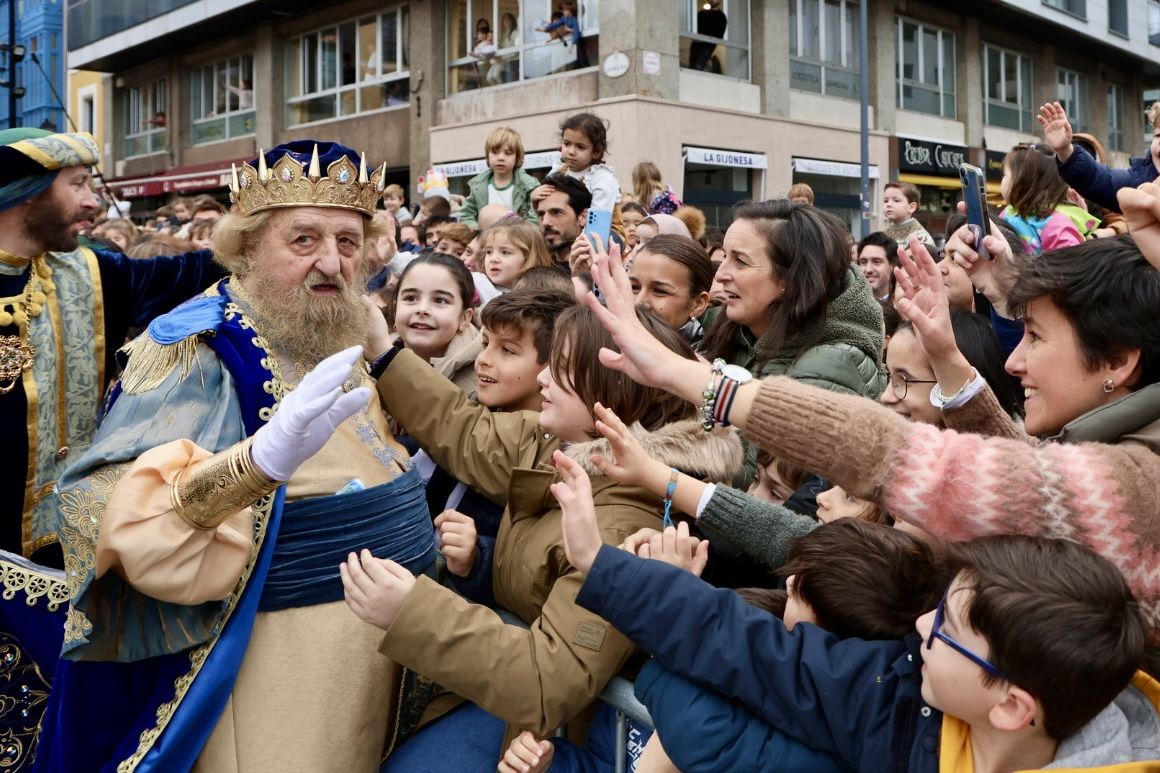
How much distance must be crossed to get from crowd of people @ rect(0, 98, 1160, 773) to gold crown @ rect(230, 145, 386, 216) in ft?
0.04

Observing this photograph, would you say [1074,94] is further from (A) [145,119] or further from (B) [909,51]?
(A) [145,119]

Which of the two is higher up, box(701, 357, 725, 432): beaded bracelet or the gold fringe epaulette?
the gold fringe epaulette

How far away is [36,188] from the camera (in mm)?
3881

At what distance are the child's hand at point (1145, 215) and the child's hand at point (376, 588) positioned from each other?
1628 mm

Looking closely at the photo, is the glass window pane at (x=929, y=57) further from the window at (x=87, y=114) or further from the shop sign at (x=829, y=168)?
the window at (x=87, y=114)

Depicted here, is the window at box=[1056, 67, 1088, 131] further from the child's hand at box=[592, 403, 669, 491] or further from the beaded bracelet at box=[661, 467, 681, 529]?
the child's hand at box=[592, 403, 669, 491]

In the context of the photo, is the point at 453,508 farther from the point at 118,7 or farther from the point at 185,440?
the point at 118,7

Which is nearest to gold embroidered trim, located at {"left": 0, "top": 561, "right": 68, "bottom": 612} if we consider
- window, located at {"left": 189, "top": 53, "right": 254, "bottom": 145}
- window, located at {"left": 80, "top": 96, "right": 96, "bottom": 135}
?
window, located at {"left": 189, "top": 53, "right": 254, "bottom": 145}

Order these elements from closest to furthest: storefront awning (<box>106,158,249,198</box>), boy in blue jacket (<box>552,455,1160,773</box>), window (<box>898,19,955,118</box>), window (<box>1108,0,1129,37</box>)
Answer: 1. boy in blue jacket (<box>552,455,1160,773</box>)
2. window (<box>898,19,955,118</box>)
3. storefront awning (<box>106,158,249,198</box>)
4. window (<box>1108,0,1129,37</box>)

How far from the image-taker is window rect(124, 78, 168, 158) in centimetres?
2800

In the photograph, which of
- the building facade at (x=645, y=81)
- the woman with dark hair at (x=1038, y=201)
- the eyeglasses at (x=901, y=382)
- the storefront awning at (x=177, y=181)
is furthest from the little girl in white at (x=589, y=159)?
the storefront awning at (x=177, y=181)

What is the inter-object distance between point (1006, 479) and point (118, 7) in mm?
30608

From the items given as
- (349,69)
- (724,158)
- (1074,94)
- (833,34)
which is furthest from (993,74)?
(349,69)

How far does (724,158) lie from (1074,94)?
14.4 m
